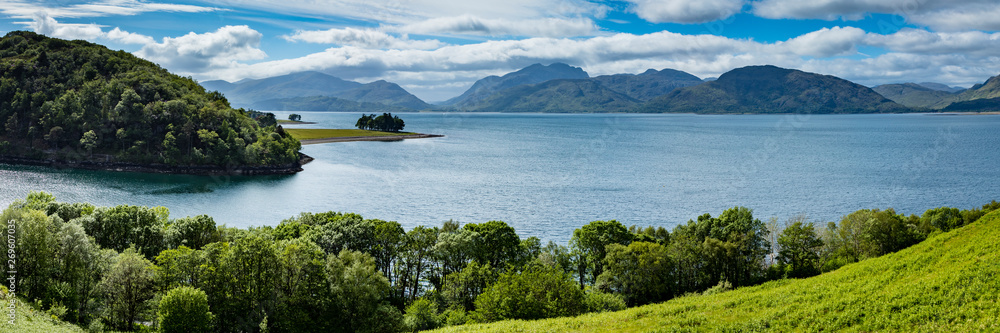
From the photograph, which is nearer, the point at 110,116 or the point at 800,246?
the point at 800,246

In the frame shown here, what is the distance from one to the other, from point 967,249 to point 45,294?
58.3 meters

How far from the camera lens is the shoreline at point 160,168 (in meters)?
134

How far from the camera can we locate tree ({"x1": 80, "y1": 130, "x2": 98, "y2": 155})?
139 metres

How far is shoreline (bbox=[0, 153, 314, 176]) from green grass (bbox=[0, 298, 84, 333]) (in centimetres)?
10631

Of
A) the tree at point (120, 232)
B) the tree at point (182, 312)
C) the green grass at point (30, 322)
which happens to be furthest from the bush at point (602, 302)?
the tree at point (120, 232)

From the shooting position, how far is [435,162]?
154875 millimetres

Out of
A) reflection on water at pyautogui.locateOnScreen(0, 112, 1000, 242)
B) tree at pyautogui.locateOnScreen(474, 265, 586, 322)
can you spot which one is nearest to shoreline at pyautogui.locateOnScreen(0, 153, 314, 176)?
reflection on water at pyautogui.locateOnScreen(0, 112, 1000, 242)

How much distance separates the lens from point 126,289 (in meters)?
37.8

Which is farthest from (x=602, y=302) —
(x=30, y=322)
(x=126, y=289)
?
(x=30, y=322)

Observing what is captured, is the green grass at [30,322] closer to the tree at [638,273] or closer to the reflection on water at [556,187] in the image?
the tree at [638,273]

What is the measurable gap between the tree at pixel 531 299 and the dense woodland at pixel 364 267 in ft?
0.33

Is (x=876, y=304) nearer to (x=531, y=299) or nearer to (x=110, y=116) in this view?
(x=531, y=299)

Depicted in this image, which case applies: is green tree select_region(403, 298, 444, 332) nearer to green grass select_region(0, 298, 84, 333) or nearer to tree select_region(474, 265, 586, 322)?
tree select_region(474, 265, 586, 322)

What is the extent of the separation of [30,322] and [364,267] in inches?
734
